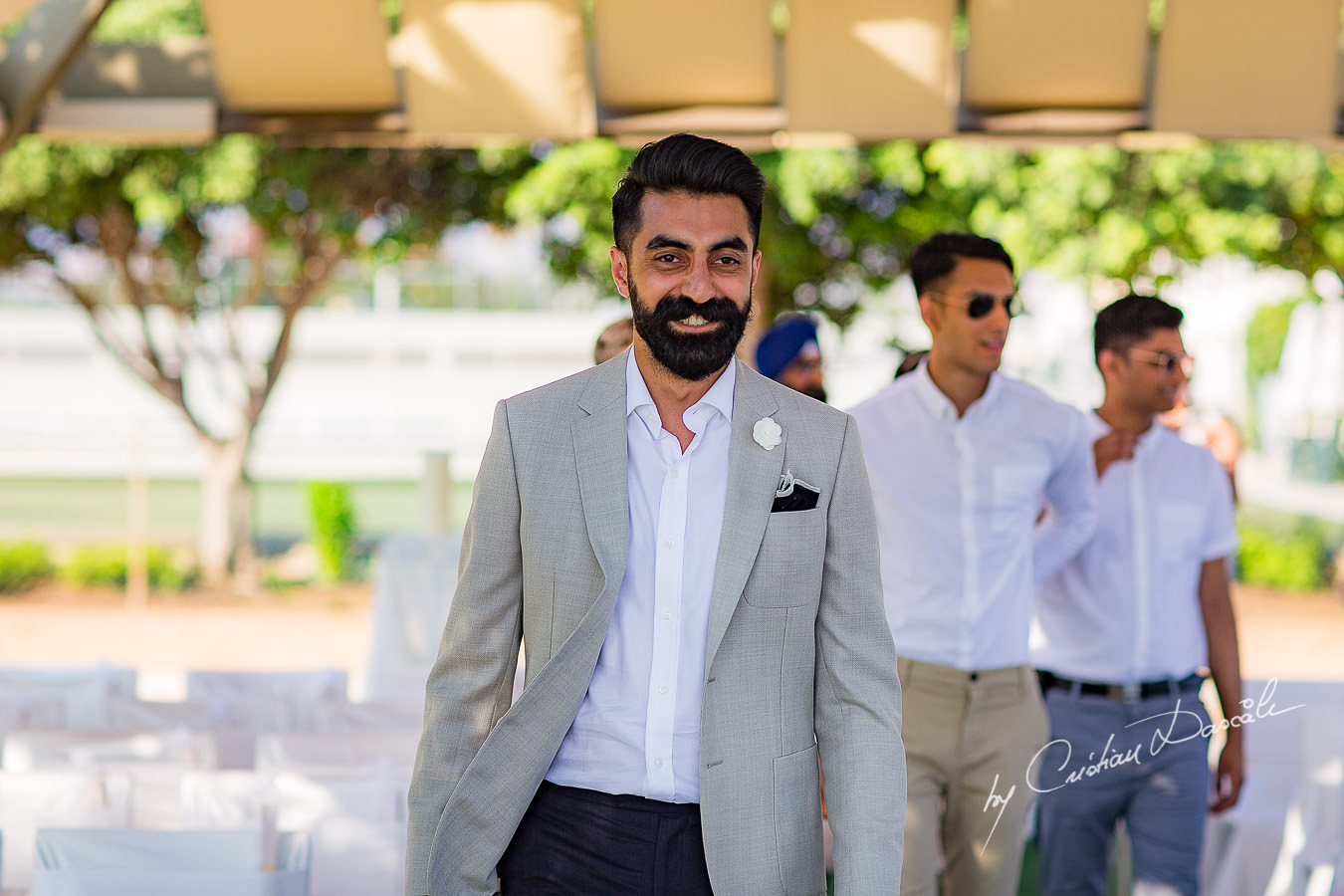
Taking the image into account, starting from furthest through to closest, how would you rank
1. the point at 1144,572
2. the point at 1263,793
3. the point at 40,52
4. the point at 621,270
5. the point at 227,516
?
the point at 227,516 < the point at 40,52 < the point at 1263,793 < the point at 1144,572 < the point at 621,270

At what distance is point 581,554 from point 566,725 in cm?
28

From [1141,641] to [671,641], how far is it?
91.5 inches

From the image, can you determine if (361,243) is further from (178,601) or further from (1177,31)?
(1177,31)

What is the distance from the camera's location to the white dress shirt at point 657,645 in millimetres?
2332

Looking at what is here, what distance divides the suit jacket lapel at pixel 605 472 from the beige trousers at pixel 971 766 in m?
1.77

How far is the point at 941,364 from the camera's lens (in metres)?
4.09

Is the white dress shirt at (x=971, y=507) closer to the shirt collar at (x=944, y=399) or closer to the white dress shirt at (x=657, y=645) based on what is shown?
the shirt collar at (x=944, y=399)

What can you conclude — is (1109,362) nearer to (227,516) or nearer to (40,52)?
(40,52)

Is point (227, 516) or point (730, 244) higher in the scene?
point (730, 244)

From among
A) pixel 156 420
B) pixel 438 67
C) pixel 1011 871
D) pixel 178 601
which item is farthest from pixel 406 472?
pixel 1011 871

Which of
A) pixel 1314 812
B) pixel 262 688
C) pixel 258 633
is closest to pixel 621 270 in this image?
pixel 1314 812

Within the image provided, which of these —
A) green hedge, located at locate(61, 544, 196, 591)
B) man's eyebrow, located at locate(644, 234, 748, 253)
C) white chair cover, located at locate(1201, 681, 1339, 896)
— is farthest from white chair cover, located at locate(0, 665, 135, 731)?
green hedge, located at locate(61, 544, 196, 591)

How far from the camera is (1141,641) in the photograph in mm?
4207

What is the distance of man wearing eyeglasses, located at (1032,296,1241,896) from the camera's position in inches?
162
